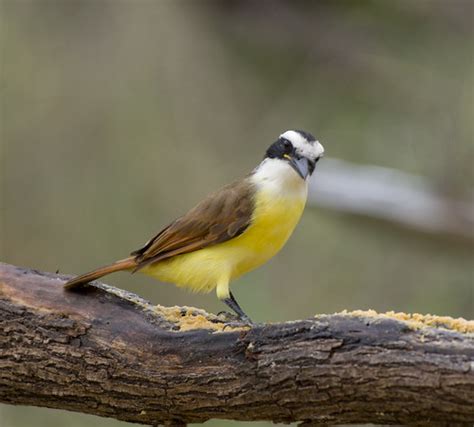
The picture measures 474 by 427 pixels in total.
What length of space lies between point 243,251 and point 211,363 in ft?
2.65

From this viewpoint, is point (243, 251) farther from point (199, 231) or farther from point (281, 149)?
point (281, 149)

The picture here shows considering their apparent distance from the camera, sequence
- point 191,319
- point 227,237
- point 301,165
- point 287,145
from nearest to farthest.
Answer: point 191,319
point 227,237
point 301,165
point 287,145

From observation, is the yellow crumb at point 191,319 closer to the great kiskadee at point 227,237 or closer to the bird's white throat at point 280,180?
the great kiskadee at point 227,237

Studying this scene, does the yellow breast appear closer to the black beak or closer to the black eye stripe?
the black beak

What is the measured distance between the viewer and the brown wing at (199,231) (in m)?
4.59

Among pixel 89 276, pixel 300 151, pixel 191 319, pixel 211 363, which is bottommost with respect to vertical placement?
pixel 211 363

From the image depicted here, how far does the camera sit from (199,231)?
4645mm

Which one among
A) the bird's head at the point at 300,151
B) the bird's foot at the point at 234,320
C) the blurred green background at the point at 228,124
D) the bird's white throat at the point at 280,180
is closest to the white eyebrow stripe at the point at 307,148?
→ the bird's head at the point at 300,151

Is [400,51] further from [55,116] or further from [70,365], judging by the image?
[70,365]

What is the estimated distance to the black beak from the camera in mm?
4664

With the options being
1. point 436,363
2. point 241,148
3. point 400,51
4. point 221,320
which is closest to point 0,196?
point 241,148

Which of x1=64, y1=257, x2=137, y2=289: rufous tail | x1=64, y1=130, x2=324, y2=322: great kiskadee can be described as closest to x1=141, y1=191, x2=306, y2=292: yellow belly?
x1=64, y1=130, x2=324, y2=322: great kiskadee

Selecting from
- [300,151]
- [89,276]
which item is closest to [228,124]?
[300,151]

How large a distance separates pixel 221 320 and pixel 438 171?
210 inches
